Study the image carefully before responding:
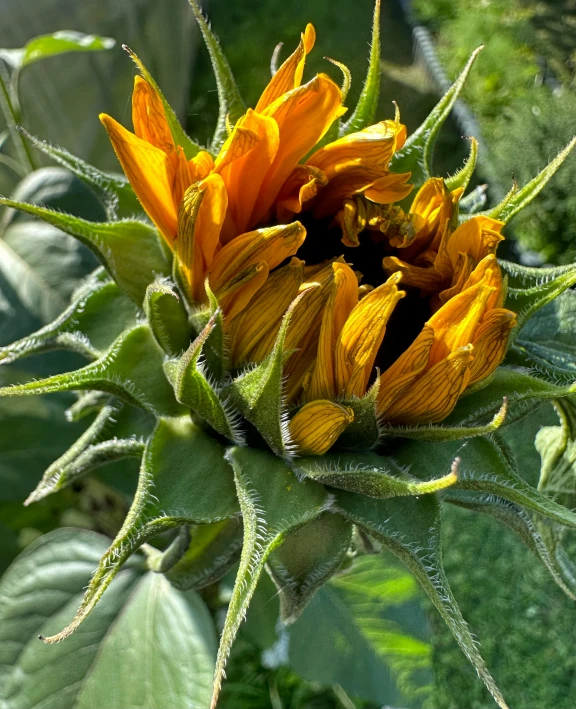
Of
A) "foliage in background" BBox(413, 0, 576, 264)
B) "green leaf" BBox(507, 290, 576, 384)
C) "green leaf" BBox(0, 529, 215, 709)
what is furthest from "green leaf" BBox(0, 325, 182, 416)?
"foliage in background" BBox(413, 0, 576, 264)

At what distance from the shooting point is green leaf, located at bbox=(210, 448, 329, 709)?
0.47 m

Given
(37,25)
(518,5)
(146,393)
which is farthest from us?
(518,5)

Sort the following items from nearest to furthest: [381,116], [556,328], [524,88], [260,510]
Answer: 1. [260,510]
2. [556,328]
3. [381,116]
4. [524,88]

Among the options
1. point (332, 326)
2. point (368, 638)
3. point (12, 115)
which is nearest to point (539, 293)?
point (332, 326)

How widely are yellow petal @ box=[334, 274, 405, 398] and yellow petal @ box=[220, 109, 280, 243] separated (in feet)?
0.47

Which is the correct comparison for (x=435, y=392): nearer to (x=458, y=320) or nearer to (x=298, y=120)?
(x=458, y=320)

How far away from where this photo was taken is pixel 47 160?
6.62ft

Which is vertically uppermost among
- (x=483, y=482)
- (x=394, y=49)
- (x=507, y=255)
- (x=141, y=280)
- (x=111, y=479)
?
(x=141, y=280)

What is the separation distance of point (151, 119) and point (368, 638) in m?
0.84

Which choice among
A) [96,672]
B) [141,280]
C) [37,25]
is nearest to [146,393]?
[141,280]

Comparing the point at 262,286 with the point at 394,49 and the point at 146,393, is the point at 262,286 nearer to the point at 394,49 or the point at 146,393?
the point at 146,393

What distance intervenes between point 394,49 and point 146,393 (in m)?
3.67

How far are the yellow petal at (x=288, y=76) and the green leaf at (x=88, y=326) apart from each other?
220 mm

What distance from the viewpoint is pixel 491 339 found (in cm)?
55
